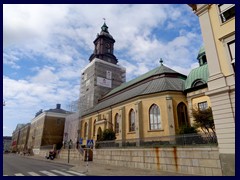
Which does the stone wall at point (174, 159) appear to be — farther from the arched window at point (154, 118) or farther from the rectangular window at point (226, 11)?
the rectangular window at point (226, 11)

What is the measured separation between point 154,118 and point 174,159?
11990 millimetres

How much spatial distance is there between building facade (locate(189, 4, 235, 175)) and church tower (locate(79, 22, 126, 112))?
38320mm

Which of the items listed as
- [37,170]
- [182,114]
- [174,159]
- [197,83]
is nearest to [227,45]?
[174,159]

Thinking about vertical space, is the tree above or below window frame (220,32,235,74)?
below

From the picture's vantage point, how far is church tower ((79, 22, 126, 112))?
167ft

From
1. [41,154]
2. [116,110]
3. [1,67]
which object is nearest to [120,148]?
[116,110]

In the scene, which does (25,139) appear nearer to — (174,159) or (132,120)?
(132,120)

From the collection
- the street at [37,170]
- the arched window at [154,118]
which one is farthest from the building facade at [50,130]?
the arched window at [154,118]

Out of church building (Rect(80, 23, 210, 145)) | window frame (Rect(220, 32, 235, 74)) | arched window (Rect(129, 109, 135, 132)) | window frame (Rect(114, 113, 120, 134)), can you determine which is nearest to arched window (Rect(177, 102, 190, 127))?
church building (Rect(80, 23, 210, 145))

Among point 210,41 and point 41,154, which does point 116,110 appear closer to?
point 210,41

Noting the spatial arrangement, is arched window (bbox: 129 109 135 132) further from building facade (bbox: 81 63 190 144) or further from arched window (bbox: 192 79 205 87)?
arched window (bbox: 192 79 205 87)

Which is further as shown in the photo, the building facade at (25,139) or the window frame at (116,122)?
the building facade at (25,139)

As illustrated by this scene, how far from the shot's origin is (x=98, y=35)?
56125mm

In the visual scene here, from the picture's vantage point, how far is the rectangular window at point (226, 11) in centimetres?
1280
